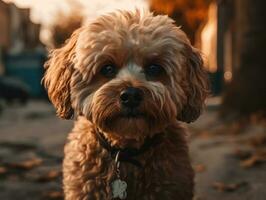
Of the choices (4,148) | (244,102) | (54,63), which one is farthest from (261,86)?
(54,63)

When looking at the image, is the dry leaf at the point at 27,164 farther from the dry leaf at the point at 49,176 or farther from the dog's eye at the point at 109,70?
the dog's eye at the point at 109,70

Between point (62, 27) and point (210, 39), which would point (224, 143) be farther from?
point (62, 27)

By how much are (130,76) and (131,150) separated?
2.06 ft

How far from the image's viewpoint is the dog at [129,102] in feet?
15.4

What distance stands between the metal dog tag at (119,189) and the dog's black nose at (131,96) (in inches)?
26.1

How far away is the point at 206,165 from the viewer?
8.66 meters

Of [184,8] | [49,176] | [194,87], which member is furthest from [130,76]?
[184,8]

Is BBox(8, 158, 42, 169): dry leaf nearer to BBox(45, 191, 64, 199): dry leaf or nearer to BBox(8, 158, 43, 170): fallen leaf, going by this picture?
BBox(8, 158, 43, 170): fallen leaf

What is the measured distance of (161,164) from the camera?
5.10 m

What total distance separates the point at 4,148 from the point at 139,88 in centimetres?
671

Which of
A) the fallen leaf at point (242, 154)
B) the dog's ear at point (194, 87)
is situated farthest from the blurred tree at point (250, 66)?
the dog's ear at point (194, 87)

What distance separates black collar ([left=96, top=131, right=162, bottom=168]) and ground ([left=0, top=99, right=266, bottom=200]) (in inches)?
86.1

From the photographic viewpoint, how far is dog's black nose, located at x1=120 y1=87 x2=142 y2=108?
4578 millimetres

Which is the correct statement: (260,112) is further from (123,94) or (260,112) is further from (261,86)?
(123,94)
